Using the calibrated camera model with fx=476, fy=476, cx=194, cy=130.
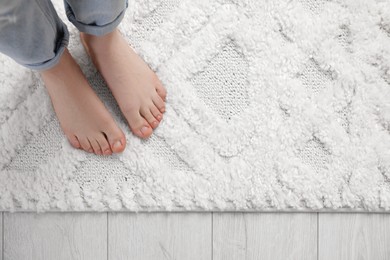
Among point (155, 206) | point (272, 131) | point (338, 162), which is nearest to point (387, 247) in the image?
point (338, 162)

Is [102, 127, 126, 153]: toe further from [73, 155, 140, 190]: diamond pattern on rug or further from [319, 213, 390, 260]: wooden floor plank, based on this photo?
[319, 213, 390, 260]: wooden floor plank

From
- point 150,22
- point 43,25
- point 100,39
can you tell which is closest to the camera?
point 43,25

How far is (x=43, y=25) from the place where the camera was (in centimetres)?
57

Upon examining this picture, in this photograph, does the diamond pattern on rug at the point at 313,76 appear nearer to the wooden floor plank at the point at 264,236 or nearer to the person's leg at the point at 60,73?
the wooden floor plank at the point at 264,236

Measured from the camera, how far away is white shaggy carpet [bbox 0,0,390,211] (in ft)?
2.65

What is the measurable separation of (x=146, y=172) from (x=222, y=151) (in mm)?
136

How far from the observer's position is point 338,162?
807 millimetres

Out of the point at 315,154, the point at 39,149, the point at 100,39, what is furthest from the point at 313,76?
the point at 39,149

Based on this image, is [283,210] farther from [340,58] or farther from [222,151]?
[340,58]

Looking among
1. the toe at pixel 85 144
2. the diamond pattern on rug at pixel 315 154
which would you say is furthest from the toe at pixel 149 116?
the diamond pattern on rug at pixel 315 154

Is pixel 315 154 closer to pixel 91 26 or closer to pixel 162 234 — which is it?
pixel 162 234

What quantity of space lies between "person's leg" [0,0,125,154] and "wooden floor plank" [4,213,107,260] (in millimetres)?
128

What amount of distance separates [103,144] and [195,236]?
0.22 meters

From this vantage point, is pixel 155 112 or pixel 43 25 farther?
pixel 155 112
